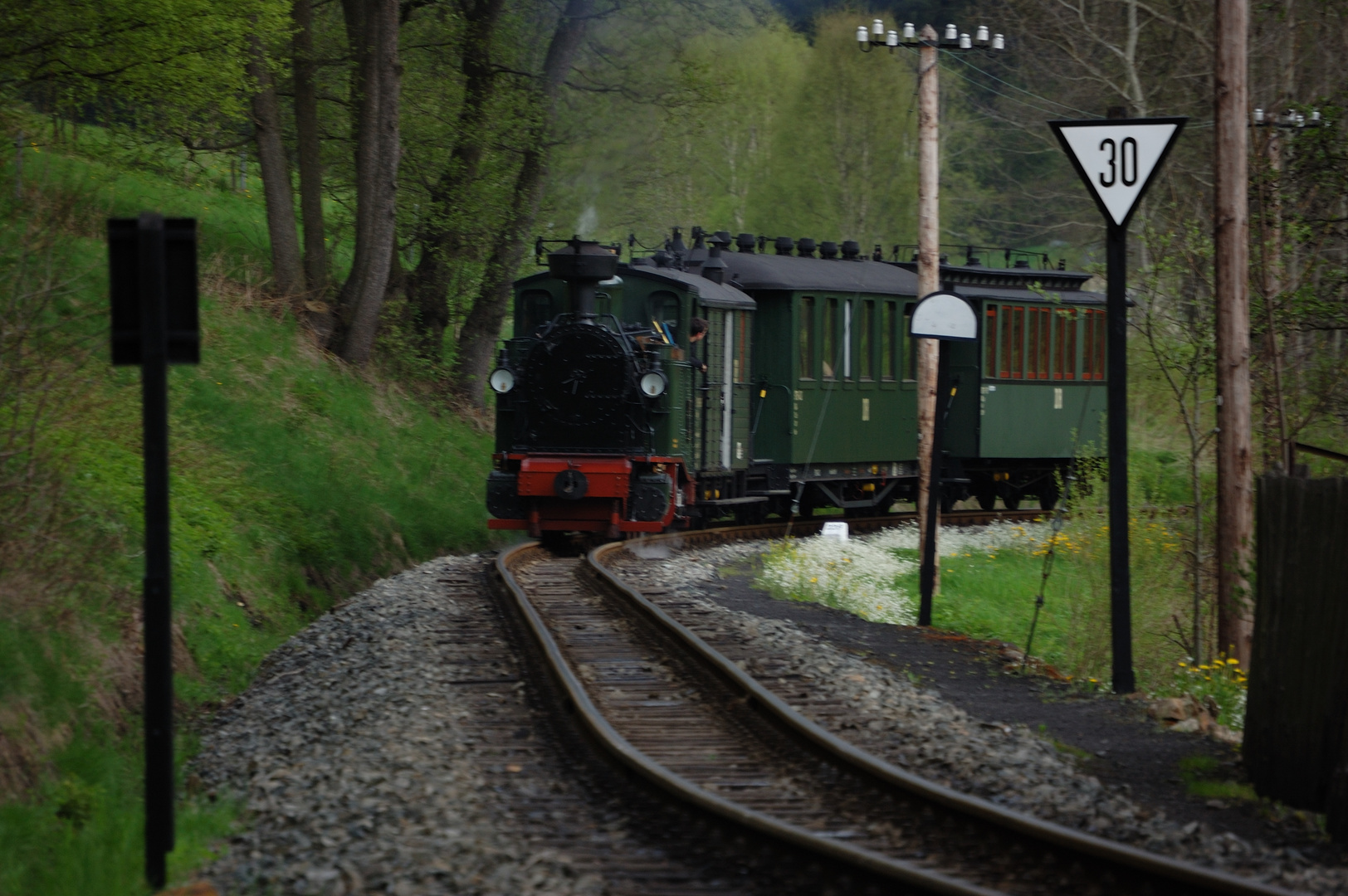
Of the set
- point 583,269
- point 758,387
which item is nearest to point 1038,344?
point 758,387

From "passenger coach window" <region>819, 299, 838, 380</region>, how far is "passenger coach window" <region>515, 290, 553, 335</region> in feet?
12.9

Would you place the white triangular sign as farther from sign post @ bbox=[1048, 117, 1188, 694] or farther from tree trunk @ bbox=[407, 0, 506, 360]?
tree trunk @ bbox=[407, 0, 506, 360]

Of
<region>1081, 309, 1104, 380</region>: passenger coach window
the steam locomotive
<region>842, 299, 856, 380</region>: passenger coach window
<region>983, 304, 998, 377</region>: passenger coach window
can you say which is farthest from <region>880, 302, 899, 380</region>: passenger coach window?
<region>1081, 309, 1104, 380</region>: passenger coach window

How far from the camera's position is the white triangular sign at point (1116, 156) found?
9.20 meters

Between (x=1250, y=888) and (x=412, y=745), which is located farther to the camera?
(x=412, y=745)

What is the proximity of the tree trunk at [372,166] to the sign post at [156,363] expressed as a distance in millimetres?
15313

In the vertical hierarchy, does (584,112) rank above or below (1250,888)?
above

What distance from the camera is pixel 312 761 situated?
722 cm

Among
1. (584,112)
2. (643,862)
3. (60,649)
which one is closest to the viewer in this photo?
(643,862)

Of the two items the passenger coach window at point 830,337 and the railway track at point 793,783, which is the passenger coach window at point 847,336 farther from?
the railway track at point 793,783

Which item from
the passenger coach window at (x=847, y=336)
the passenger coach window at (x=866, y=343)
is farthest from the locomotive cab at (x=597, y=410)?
the passenger coach window at (x=866, y=343)

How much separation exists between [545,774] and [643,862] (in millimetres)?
1455

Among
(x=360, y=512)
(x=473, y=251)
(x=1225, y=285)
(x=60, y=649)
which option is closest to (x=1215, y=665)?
(x=1225, y=285)

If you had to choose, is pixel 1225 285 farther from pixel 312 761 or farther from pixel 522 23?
pixel 522 23
